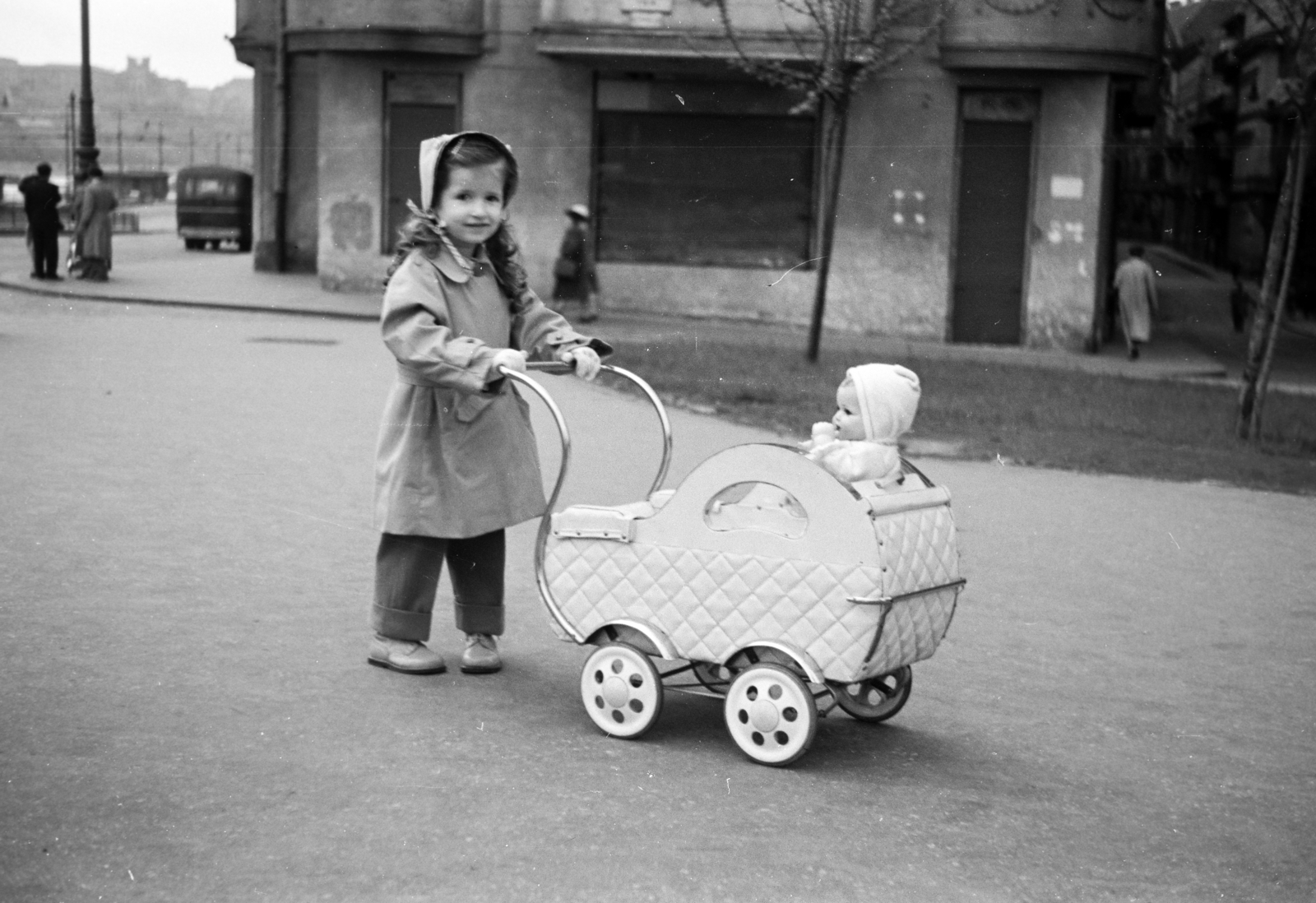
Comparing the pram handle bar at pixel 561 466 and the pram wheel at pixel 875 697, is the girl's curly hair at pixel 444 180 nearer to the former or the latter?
the pram handle bar at pixel 561 466

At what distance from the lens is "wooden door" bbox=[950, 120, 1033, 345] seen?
2419 centimetres

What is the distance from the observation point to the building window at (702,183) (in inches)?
978

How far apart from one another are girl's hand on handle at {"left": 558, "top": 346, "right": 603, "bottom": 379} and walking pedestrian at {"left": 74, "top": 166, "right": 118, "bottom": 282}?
75.4 ft

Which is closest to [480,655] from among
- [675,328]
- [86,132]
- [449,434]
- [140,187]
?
[449,434]

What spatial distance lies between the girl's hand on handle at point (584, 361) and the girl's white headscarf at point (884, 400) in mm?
821

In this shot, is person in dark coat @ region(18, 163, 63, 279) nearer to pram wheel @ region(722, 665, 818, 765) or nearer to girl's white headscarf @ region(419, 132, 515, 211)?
girl's white headscarf @ region(419, 132, 515, 211)

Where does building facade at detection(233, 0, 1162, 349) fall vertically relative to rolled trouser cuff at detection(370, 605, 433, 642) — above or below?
above

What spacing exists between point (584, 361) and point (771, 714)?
1.26m

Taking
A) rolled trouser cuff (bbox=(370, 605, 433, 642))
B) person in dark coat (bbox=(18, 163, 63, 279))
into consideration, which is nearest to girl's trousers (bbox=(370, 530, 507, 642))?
rolled trouser cuff (bbox=(370, 605, 433, 642))

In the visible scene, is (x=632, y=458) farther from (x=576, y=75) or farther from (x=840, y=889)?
(x=576, y=75)

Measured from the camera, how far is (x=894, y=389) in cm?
516

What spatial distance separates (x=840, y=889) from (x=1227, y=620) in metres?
3.91

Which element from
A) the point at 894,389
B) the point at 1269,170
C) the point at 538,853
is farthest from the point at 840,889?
the point at 1269,170

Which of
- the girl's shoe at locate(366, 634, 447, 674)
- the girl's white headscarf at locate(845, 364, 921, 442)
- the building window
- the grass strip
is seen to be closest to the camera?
the girl's white headscarf at locate(845, 364, 921, 442)
